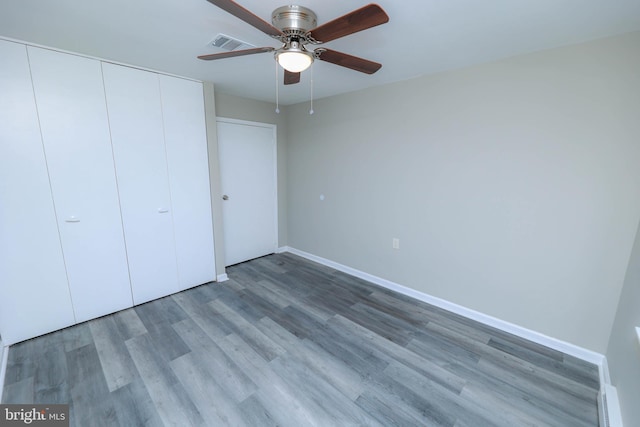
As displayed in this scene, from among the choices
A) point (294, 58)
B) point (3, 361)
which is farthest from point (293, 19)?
point (3, 361)

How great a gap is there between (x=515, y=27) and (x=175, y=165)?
3103mm

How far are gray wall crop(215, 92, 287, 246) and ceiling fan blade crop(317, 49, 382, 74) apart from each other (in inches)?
87.1

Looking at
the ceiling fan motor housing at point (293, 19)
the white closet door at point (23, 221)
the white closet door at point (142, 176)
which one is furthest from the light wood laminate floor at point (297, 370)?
the ceiling fan motor housing at point (293, 19)

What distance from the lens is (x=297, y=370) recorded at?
192 centimetres

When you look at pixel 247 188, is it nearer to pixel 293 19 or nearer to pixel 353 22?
pixel 293 19

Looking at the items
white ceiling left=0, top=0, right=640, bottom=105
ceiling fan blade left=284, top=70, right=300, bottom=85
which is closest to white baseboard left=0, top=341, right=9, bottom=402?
white ceiling left=0, top=0, right=640, bottom=105

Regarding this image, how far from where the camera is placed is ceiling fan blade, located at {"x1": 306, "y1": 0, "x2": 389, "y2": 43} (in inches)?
43.9

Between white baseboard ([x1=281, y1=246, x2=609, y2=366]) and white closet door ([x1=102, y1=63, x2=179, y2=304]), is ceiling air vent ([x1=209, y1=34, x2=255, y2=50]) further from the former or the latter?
white baseboard ([x1=281, y1=246, x2=609, y2=366])

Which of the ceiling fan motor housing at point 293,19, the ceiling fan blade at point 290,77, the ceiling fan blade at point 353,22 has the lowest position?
the ceiling fan blade at point 290,77

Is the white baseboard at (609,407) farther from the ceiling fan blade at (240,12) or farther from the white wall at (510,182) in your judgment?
the ceiling fan blade at (240,12)

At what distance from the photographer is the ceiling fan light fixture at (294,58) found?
1.43 meters

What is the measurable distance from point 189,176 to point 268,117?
1580 mm

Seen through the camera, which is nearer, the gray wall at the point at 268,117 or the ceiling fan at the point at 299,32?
the ceiling fan at the point at 299,32

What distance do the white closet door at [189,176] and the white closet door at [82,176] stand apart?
1.70 feet
